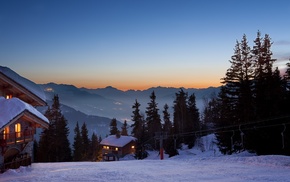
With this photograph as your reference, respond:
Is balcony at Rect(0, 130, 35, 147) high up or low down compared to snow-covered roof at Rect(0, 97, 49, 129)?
down

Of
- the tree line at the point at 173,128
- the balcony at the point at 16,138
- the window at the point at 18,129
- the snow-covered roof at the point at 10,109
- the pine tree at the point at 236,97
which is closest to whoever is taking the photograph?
the snow-covered roof at the point at 10,109

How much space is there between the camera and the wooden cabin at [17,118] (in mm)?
23906

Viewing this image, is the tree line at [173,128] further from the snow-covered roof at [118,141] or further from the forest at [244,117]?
the snow-covered roof at [118,141]

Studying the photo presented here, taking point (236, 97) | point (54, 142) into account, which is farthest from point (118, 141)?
point (236, 97)

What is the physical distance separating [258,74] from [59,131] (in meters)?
45.0

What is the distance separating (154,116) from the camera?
84938 mm

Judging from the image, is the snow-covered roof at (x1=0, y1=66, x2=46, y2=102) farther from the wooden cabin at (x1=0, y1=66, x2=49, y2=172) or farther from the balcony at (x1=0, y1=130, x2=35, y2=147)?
the balcony at (x1=0, y1=130, x2=35, y2=147)

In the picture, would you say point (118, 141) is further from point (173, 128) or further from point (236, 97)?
point (236, 97)

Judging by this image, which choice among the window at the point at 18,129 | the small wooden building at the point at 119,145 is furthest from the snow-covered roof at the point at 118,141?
the window at the point at 18,129

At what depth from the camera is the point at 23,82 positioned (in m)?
30.8

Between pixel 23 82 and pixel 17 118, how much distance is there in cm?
762

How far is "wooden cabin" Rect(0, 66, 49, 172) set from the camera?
78.4 ft

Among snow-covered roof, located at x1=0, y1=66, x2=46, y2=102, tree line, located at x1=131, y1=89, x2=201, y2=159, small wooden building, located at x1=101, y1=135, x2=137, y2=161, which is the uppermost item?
snow-covered roof, located at x1=0, y1=66, x2=46, y2=102

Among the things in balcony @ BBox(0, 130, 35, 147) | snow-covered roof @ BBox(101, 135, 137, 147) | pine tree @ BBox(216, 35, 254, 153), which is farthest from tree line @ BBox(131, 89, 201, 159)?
balcony @ BBox(0, 130, 35, 147)
